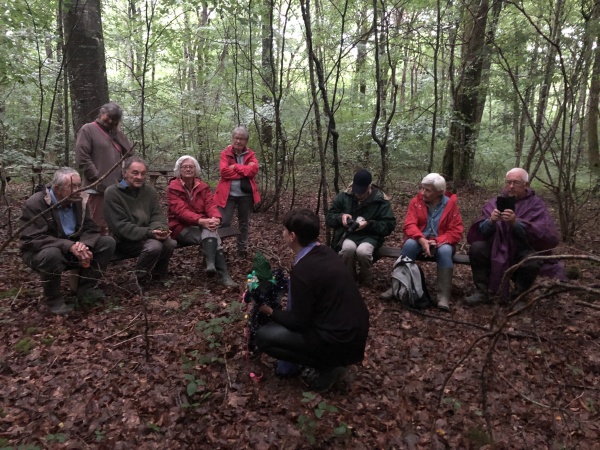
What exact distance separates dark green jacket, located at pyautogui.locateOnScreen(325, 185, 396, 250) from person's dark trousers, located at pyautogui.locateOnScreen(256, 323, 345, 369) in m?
2.16

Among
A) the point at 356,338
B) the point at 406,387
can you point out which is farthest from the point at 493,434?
the point at 356,338

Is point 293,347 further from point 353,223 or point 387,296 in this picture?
point 353,223

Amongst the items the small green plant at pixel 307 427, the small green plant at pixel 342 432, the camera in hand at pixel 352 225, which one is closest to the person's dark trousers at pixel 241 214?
the camera in hand at pixel 352 225

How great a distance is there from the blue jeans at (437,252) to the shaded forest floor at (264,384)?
1.79 ft

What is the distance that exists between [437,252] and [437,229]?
0.31 metres

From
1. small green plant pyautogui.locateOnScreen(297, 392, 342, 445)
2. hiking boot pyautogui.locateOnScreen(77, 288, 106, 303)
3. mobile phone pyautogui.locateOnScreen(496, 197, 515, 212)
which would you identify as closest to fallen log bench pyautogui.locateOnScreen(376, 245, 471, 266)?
mobile phone pyautogui.locateOnScreen(496, 197, 515, 212)

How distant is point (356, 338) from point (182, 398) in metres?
1.38

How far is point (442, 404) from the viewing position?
116 inches

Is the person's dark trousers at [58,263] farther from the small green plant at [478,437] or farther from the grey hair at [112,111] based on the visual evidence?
the small green plant at [478,437]

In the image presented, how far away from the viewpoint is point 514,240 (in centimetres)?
437

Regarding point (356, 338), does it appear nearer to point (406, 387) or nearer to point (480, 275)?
point (406, 387)

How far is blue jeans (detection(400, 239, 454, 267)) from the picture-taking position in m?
4.50

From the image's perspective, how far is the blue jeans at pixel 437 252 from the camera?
14.8 ft

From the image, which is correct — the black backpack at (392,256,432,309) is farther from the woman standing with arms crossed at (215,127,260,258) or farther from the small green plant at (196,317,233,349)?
the woman standing with arms crossed at (215,127,260,258)
